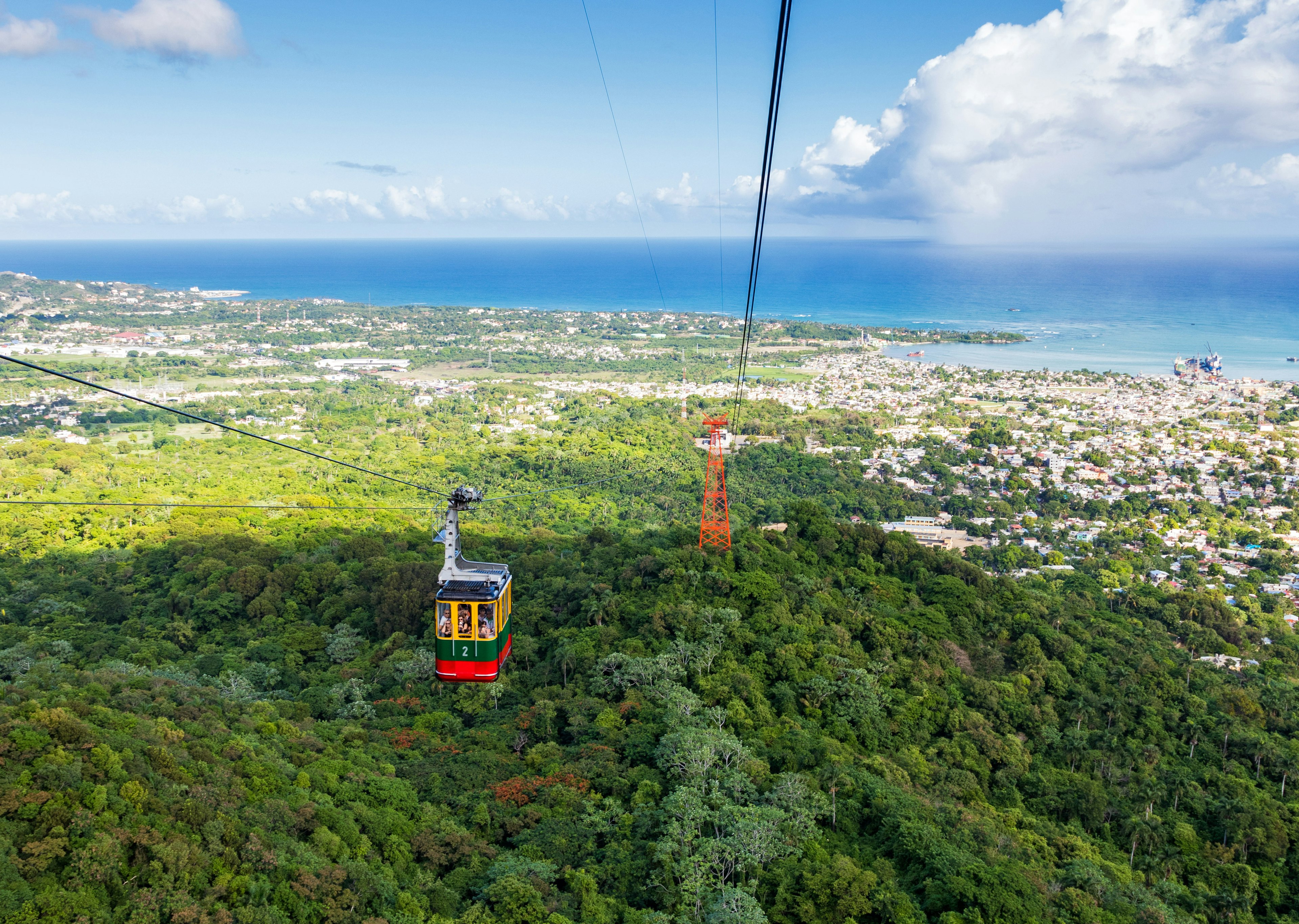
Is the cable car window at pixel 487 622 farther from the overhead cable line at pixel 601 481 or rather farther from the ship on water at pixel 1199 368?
the ship on water at pixel 1199 368

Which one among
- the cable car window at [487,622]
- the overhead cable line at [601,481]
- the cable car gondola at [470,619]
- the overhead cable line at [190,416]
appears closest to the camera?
the overhead cable line at [190,416]

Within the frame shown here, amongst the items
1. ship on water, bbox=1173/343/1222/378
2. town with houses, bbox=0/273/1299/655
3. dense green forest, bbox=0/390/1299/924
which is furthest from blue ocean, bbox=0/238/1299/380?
dense green forest, bbox=0/390/1299/924

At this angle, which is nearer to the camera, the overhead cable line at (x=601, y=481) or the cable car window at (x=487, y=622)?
the cable car window at (x=487, y=622)

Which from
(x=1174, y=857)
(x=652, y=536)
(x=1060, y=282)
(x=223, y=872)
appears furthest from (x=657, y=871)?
(x=1060, y=282)

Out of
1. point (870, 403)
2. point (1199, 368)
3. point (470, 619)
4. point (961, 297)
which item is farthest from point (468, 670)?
point (961, 297)

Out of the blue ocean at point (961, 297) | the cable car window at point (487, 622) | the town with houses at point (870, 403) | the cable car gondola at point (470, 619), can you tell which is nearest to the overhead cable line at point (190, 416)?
the cable car gondola at point (470, 619)

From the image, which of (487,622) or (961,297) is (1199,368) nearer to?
(961,297)

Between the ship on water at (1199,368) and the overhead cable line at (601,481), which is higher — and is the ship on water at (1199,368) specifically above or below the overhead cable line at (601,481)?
above
